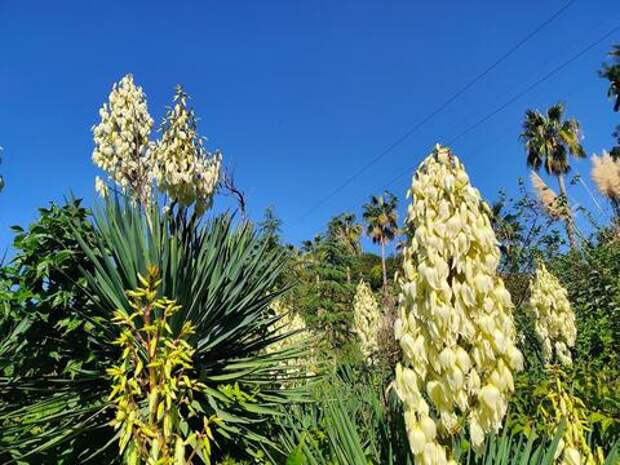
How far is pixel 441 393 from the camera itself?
4.71 ft

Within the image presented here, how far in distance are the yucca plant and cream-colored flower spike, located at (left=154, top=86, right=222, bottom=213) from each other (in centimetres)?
42

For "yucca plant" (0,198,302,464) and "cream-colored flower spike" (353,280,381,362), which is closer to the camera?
"yucca plant" (0,198,302,464)

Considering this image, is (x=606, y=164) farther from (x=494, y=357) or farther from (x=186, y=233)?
(x=494, y=357)

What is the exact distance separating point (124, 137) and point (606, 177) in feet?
37.8

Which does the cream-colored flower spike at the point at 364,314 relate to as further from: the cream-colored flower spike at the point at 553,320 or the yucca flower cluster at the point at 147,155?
the yucca flower cluster at the point at 147,155

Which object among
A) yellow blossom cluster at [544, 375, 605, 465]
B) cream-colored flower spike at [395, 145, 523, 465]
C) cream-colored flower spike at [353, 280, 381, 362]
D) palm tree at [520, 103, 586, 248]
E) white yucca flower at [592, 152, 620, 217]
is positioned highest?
palm tree at [520, 103, 586, 248]

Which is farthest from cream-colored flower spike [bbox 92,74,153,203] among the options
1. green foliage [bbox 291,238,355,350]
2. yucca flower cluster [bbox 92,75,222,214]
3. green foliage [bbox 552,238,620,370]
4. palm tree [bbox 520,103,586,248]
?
palm tree [bbox 520,103,586,248]

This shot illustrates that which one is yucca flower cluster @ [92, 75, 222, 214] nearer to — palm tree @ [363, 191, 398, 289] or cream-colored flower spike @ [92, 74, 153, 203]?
cream-colored flower spike @ [92, 74, 153, 203]

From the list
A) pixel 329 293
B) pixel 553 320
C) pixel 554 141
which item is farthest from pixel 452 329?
pixel 554 141

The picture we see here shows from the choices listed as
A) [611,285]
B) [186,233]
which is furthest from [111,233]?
[611,285]

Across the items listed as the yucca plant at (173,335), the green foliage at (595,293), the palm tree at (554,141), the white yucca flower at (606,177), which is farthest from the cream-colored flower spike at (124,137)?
the palm tree at (554,141)

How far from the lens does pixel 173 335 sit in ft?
9.21

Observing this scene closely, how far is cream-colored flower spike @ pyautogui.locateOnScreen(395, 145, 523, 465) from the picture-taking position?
55.9 inches

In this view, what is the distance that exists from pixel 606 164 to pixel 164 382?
14071 millimetres
